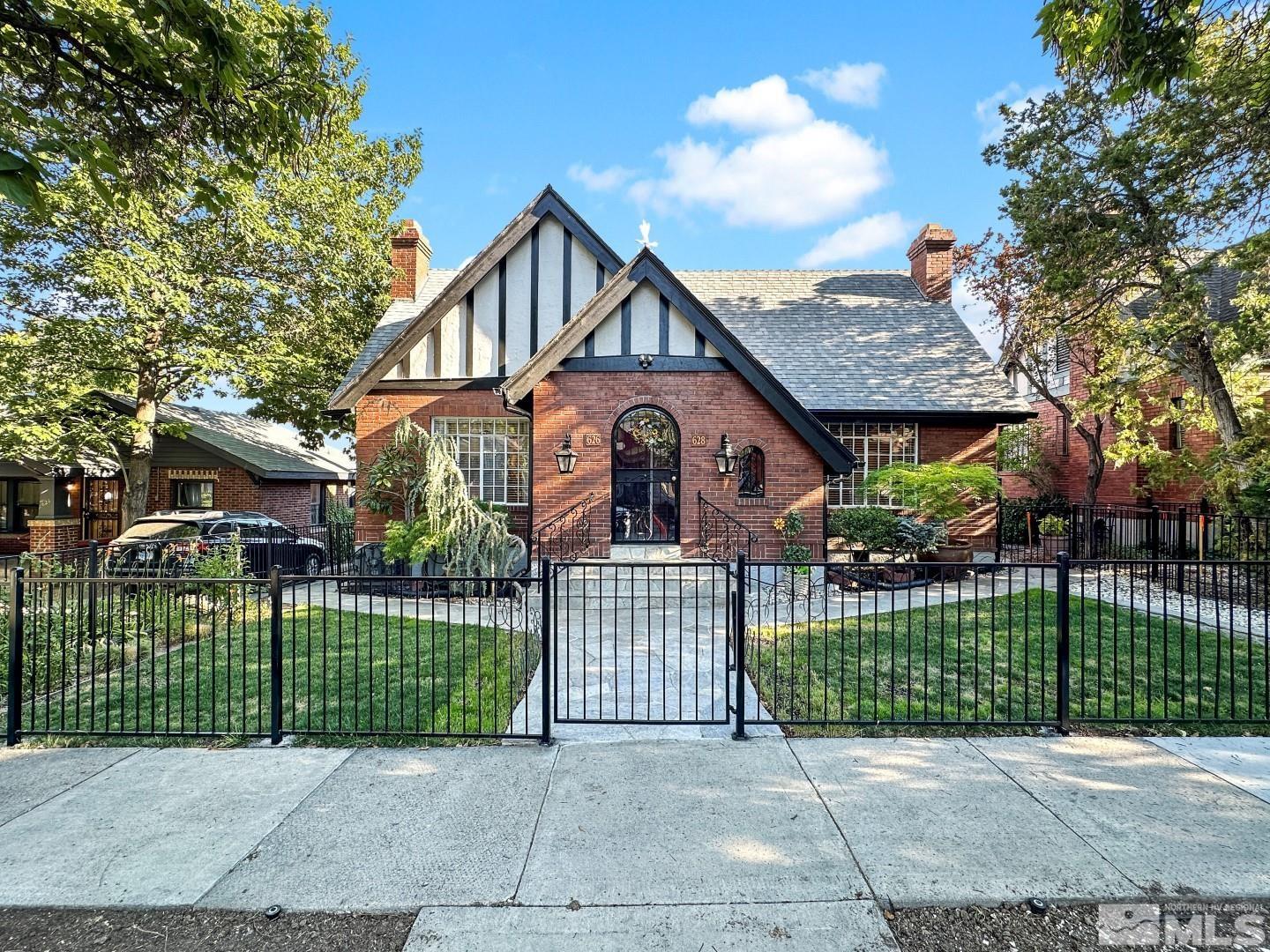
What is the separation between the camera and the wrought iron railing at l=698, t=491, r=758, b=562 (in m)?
11.9

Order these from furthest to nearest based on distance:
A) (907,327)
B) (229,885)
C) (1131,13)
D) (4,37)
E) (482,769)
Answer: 1. (907,327)
2. (1131,13)
3. (4,37)
4. (482,769)
5. (229,885)

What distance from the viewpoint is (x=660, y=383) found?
12094 millimetres

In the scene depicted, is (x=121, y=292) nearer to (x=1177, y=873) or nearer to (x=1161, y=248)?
(x=1177, y=873)

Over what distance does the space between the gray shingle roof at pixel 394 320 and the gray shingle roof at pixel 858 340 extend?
8159 mm

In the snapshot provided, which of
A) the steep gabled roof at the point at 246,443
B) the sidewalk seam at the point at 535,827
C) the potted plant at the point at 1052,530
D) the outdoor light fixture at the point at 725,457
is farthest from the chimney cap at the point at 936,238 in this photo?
the steep gabled roof at the point at 246,443

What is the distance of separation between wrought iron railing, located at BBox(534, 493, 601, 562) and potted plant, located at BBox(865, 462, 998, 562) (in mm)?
6752

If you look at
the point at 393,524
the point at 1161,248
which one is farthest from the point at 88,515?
the point at 1161,248

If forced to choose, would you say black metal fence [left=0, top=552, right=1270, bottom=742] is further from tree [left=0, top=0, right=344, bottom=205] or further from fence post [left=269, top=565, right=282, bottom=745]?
tree [left=0, top=0, right=344, bottom=205]

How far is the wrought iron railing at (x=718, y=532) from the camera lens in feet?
39.0

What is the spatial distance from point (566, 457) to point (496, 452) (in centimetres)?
316

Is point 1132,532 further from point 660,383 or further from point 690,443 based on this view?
point 660,383

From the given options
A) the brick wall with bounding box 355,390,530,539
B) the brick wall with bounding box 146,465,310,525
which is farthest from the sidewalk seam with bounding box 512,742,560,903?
the brick wall with bounding box 146,465,310,525

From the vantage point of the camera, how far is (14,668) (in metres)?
4.94

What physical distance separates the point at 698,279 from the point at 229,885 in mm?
19551
